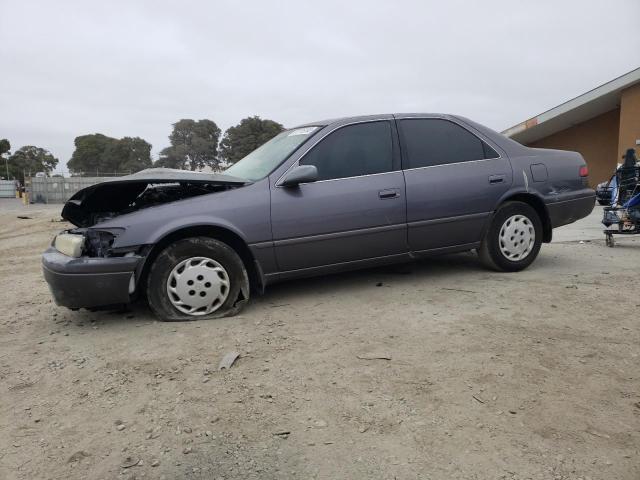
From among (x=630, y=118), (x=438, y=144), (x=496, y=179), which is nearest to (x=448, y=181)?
(x=438, y=144)

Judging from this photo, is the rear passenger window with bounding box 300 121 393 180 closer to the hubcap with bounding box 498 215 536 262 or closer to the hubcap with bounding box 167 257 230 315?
the hubcap with bounding box 167 257 230 315

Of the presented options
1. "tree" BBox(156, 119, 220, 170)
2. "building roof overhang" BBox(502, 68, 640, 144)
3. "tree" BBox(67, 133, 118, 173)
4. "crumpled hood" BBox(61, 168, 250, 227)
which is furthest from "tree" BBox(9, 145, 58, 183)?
"crumpled hood" BBox(61, 168, 250, 227)

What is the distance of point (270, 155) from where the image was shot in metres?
4.26

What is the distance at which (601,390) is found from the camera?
7.58 ft

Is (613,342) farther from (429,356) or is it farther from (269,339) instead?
(269,339)

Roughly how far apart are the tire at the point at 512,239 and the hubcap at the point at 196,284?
2548 mm

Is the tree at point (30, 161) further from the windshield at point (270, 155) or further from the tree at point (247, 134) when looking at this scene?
the windshield at point (270, 155)

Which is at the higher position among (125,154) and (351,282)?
(125,154)

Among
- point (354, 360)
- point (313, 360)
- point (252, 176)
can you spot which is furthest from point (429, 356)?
point (252, 176)

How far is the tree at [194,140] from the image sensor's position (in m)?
64.1

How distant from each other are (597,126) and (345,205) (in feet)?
62.2

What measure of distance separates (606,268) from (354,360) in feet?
11.4

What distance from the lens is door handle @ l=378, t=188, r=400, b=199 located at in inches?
158

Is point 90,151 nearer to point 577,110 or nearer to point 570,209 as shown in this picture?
point 577,110
